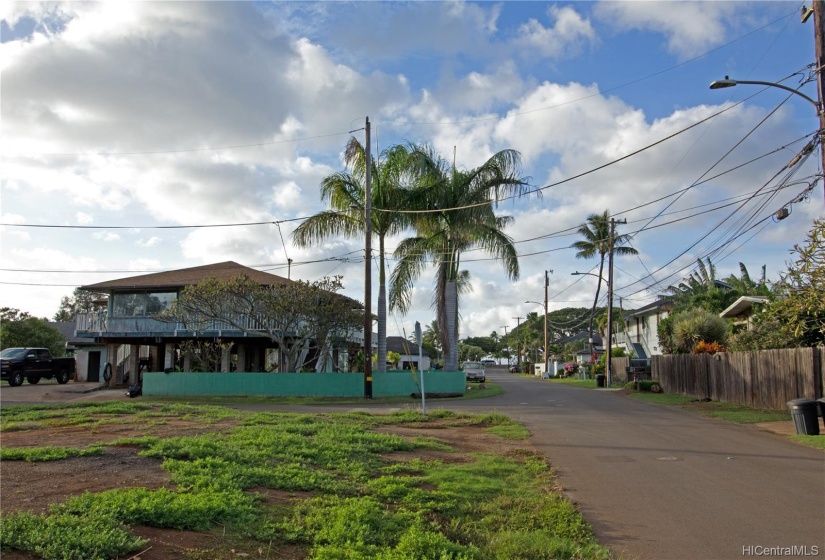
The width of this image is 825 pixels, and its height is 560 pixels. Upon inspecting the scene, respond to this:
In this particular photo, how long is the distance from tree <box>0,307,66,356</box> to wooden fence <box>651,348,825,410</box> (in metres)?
43.1

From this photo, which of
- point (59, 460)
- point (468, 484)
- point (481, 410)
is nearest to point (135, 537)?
point (59, 460)

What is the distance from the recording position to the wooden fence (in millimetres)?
18344

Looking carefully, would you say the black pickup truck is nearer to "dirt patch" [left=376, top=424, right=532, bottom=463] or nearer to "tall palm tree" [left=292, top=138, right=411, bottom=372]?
"tall palm tree" [left=292, top=138, right=411, bottom=372]

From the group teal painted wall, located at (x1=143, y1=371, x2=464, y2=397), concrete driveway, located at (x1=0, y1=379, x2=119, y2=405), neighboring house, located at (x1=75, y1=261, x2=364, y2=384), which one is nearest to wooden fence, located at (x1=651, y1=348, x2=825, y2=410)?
teal painted wall, located at (x1=143, y1=371, x2=464, y2=397)

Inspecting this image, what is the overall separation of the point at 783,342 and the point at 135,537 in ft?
74.6

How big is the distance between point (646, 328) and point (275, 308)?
134ft

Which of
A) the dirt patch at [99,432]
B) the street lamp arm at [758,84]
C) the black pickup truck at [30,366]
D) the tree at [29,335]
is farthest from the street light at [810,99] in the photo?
the tree at [29,335]

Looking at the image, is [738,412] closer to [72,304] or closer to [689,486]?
[689,486]

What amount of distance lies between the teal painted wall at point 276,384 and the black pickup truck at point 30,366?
33.2 ft

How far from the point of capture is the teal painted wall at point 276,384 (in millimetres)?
28219

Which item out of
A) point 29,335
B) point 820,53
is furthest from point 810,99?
point 29,335

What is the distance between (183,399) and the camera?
27.5 m

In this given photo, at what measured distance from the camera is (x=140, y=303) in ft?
108

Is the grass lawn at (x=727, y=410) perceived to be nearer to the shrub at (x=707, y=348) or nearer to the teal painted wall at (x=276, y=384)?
the shrub at (x=707, y=348)
